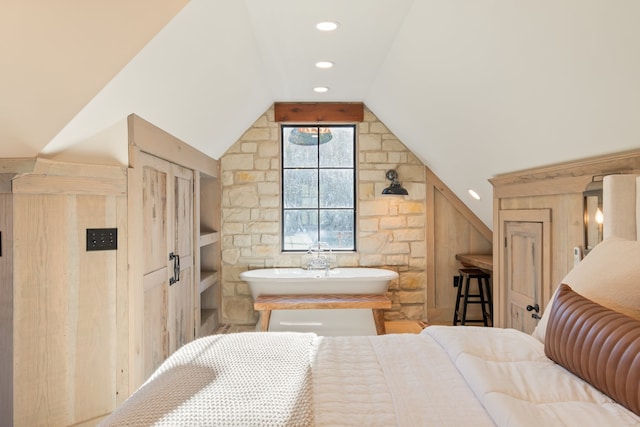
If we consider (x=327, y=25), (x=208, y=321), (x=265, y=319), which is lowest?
(x=208, y=321)

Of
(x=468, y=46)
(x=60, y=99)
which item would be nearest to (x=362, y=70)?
(x=468, y=46)

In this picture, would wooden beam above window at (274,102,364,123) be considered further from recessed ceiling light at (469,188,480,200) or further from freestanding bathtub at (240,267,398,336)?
freestanding bathtub at (240,267,398,336)

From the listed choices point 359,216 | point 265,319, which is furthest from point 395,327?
point 265,319

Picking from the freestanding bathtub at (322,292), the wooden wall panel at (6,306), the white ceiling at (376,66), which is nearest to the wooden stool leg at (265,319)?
the freestanding bathtub at (322,292)

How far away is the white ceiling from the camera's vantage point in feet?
5.90

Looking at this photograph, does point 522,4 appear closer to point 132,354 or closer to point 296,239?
point 132,354

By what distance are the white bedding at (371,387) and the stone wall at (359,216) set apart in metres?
3.09

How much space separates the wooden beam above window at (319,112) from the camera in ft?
15.7

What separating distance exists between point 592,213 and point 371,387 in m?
1.72

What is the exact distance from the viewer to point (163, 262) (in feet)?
10.2

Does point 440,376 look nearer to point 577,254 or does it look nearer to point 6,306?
point 577,254

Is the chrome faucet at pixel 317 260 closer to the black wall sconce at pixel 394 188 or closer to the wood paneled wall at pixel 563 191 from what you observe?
the black wall sconce at pixel 394 188

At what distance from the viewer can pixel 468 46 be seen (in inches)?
93.7

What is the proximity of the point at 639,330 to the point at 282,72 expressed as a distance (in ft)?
10.7
